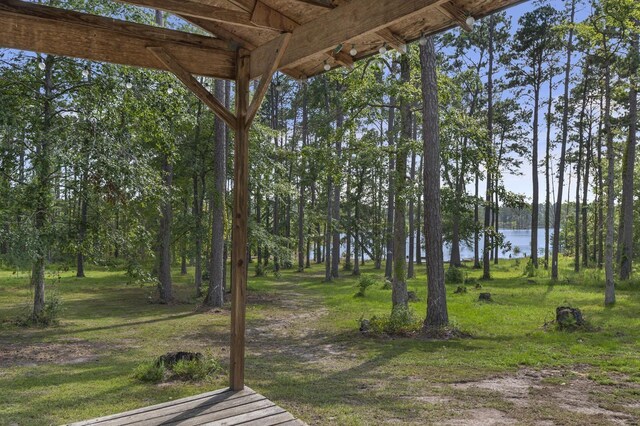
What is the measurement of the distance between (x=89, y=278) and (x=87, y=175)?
1616cm

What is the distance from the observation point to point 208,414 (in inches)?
150

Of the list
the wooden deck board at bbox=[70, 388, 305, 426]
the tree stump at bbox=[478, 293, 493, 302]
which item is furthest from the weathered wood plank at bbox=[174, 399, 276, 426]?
the tree stump at bbox=[478, 293, 493, 302]

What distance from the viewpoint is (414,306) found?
13391 millimetres

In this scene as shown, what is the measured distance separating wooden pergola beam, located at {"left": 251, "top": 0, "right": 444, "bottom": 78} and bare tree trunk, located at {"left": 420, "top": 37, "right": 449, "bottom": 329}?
5.99 meters

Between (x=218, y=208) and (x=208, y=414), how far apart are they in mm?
11016

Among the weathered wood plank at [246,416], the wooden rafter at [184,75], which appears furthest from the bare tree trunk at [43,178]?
the weathered wood plank at [246,416]

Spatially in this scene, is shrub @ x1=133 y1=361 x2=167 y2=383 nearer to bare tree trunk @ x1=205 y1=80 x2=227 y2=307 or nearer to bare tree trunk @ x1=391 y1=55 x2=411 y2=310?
bare tree trunk @ x1=391 y1=55 x2=411 y2=310

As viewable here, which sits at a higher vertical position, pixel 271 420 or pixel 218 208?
pixel 218 208

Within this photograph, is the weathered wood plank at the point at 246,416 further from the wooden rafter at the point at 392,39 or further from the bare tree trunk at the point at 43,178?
the bare tree trunk at the point at 43,178

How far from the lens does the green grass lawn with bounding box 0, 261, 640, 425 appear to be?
544cm

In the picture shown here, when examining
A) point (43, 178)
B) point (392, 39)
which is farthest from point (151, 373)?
point (43, 178)

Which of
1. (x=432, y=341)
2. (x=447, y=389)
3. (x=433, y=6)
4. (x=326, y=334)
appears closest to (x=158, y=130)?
(x=326, y=334)

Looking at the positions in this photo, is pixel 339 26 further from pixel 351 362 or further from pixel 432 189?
pixel 432 189

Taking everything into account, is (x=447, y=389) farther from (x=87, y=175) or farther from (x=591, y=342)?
(x=87, y=175)
